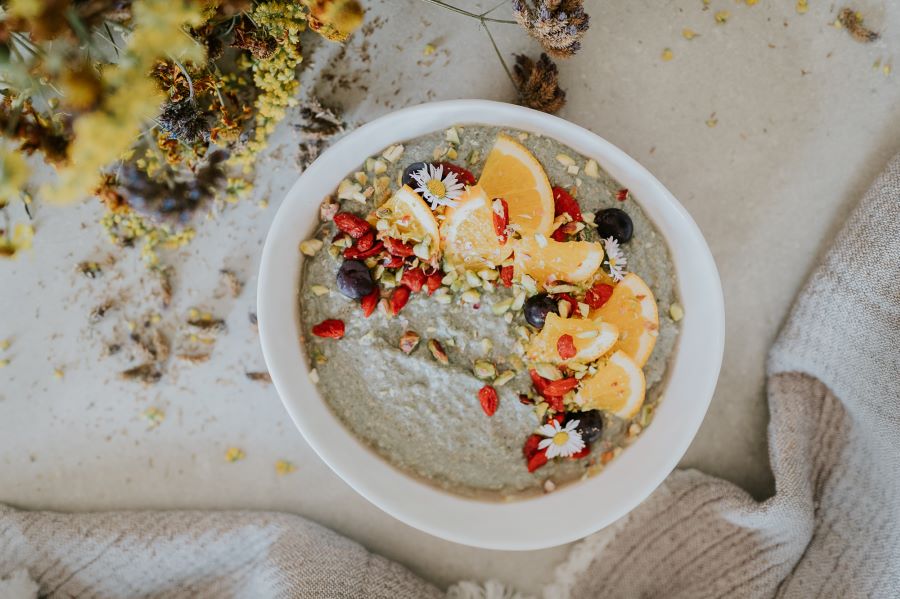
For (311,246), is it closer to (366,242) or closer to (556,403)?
(366,242)

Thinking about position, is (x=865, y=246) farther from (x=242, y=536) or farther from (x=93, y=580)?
(x=93, y=580)

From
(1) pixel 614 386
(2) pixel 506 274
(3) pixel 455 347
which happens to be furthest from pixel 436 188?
(1) pixel 614 386

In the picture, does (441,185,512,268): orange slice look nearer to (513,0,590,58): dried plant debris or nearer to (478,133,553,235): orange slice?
(478,133,553,235): orange slice

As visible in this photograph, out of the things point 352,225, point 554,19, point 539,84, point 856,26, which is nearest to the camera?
point 554,19

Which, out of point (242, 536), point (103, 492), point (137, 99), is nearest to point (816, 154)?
point (137, 99)

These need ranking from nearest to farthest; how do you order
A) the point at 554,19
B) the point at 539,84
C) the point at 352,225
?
the point at 554,19
the point at 352,225
the point at 539,84

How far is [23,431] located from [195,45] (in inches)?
46.6

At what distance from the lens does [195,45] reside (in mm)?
1234

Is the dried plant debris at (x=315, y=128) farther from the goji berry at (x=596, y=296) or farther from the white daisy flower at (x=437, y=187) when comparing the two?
the goji berry at (x=596, y=296)

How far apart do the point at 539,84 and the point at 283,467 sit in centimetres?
116

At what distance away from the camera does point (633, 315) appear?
1.47 m

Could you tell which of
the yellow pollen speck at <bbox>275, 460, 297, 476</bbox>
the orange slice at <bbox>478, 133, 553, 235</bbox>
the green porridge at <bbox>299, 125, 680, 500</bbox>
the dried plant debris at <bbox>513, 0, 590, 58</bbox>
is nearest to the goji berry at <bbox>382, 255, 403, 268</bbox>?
the green porridge at <bbox>299, 125, 680, 500</bbox>

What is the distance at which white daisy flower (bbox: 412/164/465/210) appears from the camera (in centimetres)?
141

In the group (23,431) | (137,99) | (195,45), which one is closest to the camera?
(137,99)
